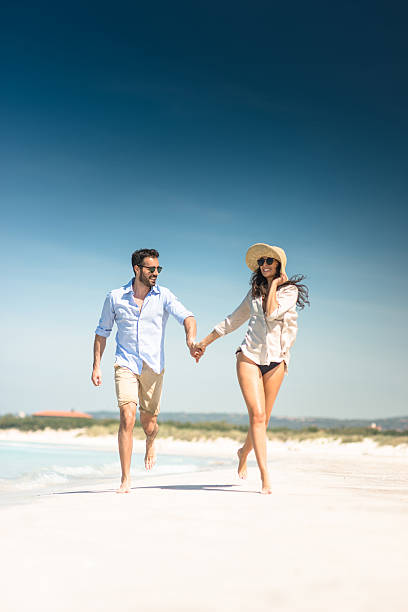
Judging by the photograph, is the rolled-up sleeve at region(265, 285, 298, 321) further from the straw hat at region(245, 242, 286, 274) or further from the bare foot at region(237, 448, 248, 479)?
the bare foot at region(237, 448, 248, 479)

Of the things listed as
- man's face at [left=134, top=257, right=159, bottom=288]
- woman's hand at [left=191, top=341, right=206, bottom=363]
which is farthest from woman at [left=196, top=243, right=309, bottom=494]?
man's face at [left=134, top=257, right=159, bottom=288]

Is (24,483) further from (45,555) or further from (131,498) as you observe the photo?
(45,555)

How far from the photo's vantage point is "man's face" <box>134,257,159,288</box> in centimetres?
698

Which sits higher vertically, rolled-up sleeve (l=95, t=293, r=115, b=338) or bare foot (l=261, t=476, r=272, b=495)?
rolled-up sleeve (l=95, t=293, r=115, b=338)

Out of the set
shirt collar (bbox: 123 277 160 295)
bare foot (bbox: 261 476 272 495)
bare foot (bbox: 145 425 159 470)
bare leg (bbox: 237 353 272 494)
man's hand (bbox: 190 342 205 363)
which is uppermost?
shirt collar (bbox: 123 277 160 295)

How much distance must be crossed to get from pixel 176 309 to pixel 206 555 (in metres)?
4.03

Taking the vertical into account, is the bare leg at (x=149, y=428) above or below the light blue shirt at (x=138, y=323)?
below

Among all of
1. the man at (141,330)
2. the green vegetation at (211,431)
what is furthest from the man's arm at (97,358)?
the green vegetation at (211,431)

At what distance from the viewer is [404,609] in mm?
2531

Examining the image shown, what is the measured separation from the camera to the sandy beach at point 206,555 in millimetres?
2707

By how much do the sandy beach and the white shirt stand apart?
4.91 ft

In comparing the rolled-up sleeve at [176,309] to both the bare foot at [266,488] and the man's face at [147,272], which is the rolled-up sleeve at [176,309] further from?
the bare foot at [266,488]

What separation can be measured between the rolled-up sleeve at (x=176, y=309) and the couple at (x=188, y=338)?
0.04 ft

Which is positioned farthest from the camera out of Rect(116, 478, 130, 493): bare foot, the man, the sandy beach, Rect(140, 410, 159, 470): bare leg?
Rect(140, 410, 159, 470): bare leg
